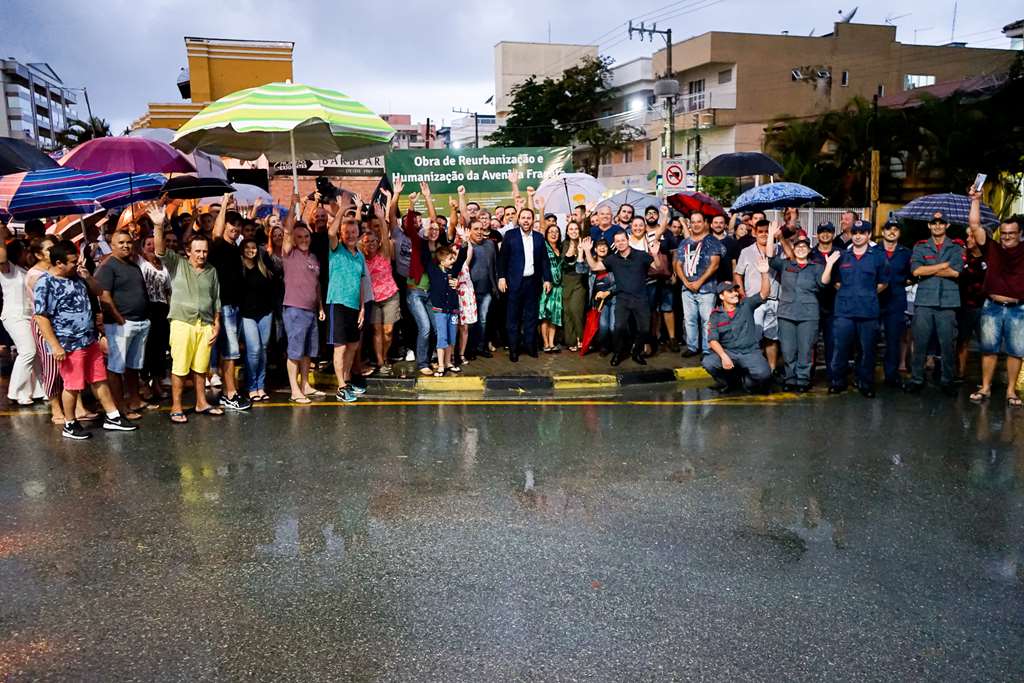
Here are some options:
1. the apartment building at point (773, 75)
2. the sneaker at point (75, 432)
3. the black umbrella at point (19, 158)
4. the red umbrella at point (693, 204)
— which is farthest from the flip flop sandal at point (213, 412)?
the apartment building at point (773, 75)

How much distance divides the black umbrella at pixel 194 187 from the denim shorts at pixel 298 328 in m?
2.60

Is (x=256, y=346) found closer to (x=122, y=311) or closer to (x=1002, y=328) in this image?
(x=122, y=311)

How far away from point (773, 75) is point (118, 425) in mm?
45057

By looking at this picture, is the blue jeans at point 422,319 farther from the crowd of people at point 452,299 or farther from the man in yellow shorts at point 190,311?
the man in yellow shorts at point 190,311

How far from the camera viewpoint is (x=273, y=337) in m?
9.92

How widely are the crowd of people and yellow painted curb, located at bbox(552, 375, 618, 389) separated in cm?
60

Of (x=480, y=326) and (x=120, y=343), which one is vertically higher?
(x=120, y=343)

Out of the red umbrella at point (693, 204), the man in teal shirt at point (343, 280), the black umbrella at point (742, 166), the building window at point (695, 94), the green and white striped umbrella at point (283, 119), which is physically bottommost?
the man in teal shirt at point (343, 280)

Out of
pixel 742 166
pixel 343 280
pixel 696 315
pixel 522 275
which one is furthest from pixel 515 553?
pixel 742 166

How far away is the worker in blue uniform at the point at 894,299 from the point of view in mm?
9477

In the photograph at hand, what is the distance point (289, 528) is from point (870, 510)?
387cm

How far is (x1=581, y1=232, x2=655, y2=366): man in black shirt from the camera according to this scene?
10.5m

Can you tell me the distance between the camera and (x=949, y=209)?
995cm

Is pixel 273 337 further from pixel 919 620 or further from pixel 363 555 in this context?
pixel 919 620
